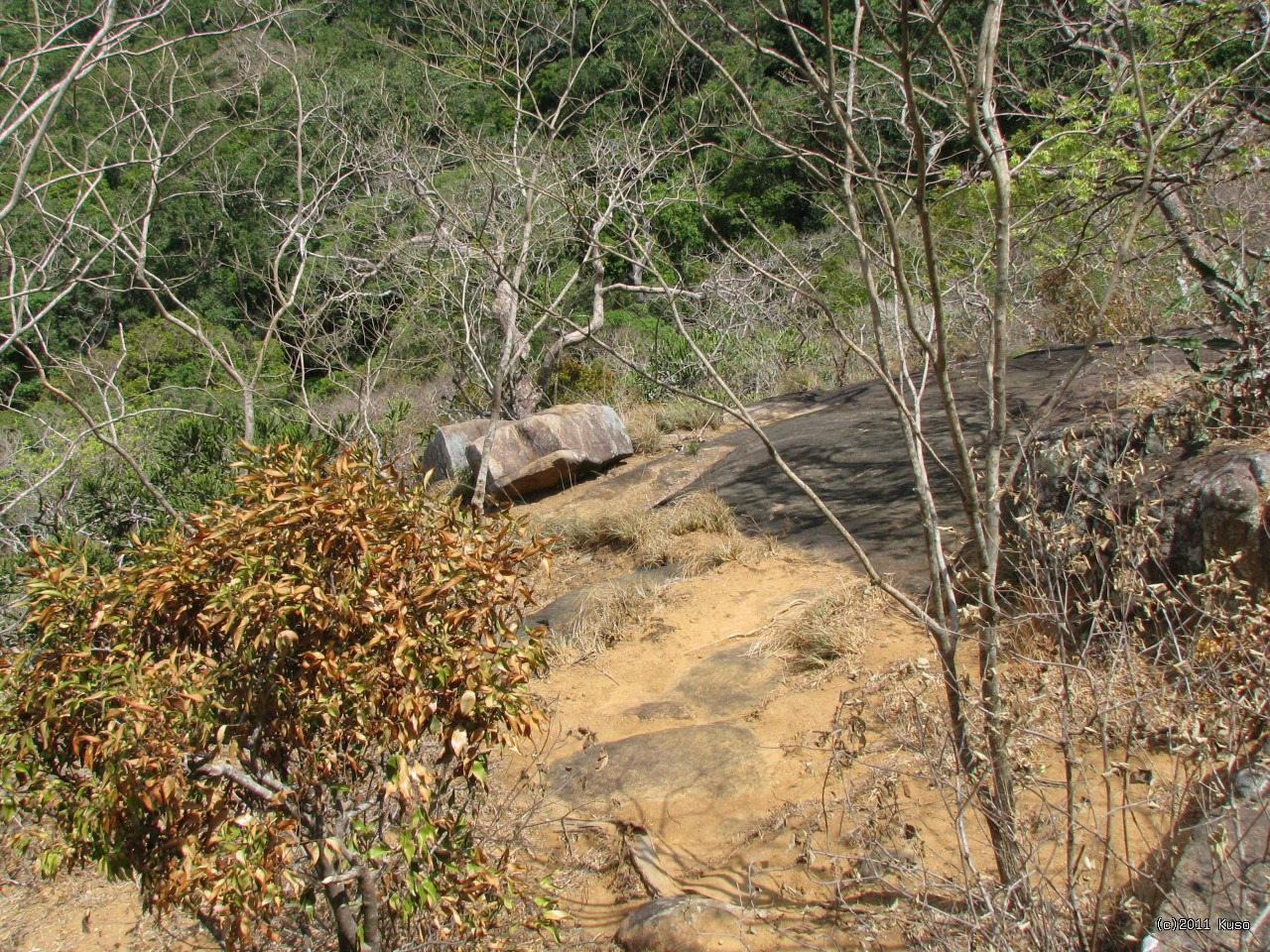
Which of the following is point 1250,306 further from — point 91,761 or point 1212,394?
point 91,761

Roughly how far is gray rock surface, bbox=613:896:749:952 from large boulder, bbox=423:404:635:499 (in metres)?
7.41

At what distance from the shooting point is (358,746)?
243 centimetres

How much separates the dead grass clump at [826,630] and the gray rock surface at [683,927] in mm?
1963

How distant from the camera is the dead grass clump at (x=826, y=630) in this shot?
507 centimetres

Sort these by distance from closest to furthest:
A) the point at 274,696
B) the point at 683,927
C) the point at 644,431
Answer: the point at 274,696, the point at 683,927, the point at 644,431

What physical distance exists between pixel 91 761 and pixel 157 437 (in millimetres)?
8872

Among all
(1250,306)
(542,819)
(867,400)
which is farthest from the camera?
(867,400)

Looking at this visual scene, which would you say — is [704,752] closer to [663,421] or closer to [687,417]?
[687,417]

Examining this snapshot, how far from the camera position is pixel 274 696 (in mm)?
2402

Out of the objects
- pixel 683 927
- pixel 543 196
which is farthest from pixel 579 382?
pixel 683 927

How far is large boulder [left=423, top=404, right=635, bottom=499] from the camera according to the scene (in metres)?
10.7

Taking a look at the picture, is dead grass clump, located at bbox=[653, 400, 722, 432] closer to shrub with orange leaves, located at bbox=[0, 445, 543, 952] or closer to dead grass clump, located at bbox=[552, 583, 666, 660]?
dead grass clump, located at bbox=[552, 583, 666, 660]

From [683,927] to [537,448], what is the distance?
8.08 m

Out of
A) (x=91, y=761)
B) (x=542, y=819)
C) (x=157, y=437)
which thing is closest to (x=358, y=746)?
(x=91, y=761)
